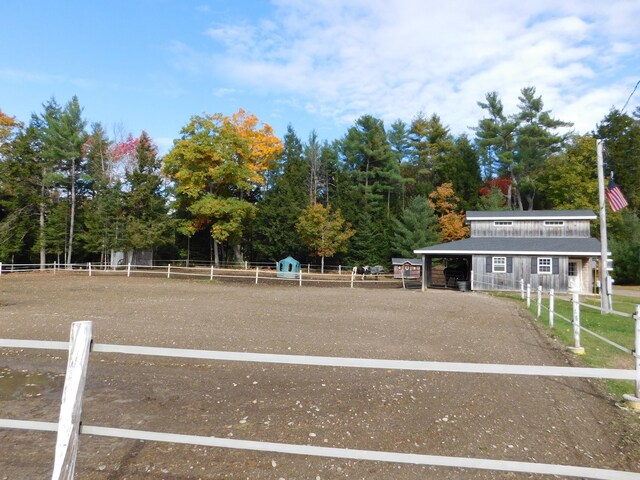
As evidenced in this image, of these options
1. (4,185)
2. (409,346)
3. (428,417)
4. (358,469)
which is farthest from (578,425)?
(4,185)

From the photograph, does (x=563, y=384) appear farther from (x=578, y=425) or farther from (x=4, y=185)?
(x=4, y=185)

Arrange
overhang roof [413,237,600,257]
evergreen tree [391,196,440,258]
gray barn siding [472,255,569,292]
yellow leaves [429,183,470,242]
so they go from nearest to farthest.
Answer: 1. overhang roof [413,237,600,257]
2. gray barn siding [472,255,569,292]
3. evergreen tree [391,196,440,258]
4. yellow leaves [429,183,470,242]

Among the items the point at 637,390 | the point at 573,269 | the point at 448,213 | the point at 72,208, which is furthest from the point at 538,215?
the point at 72,208

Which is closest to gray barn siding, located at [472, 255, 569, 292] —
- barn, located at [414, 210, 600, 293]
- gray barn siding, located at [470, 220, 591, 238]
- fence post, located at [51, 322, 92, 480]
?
barn, located at [414, 210, 600, 293]

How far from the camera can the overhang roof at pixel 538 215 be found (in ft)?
95.8

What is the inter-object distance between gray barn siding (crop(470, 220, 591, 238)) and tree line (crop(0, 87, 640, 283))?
979cm

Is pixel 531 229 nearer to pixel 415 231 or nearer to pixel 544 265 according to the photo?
pixel 544 265

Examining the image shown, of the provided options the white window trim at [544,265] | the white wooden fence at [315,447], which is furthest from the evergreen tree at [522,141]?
the white wooden fence at [315,447]

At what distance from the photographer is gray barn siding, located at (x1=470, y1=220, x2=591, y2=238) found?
97.2 feet

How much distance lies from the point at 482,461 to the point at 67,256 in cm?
4635

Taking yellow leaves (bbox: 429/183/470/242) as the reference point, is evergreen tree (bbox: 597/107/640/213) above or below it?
above

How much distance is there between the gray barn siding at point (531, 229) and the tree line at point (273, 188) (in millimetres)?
9791

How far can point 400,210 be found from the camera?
169 feet

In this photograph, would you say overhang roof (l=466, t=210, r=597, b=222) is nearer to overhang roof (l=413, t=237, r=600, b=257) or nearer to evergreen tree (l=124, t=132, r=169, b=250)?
overhang roof (l=413, t=237, r=600, b=257)
